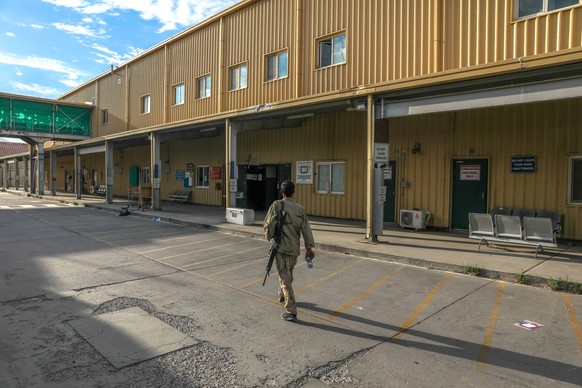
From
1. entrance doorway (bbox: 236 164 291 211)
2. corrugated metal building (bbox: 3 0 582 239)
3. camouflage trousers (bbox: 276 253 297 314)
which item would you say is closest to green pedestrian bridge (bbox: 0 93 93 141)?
corrugated metal building (bbox: 3 0 582 239)

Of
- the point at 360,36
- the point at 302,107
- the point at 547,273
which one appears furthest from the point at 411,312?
the point at 360,36

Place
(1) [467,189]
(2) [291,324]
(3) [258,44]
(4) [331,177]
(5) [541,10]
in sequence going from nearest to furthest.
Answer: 1. (2) [291,324]
2. (5) [541,10]
3. (1) [467,189]
4. (4) [331,177]
5. (3) [258,44]

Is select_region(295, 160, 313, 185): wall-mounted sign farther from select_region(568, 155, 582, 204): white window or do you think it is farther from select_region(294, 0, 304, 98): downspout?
select_region(568, 155, 582, 204): white window

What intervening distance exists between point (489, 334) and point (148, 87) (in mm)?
23445

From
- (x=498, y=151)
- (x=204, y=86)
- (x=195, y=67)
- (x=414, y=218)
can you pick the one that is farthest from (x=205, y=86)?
(x=498, y=151)

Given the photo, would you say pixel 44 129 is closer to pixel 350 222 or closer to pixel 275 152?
pixel 275 152

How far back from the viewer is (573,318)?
5.15 meters

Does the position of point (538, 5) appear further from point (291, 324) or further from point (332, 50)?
point (291, 324)

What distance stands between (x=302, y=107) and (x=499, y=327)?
9.02 m

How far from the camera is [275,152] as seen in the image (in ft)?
58.6

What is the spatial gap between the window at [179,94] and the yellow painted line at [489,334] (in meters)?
18.3

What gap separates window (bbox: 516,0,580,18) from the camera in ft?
28.1

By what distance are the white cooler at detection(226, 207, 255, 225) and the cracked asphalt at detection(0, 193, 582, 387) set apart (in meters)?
5.01

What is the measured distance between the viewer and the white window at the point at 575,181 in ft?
33.1
